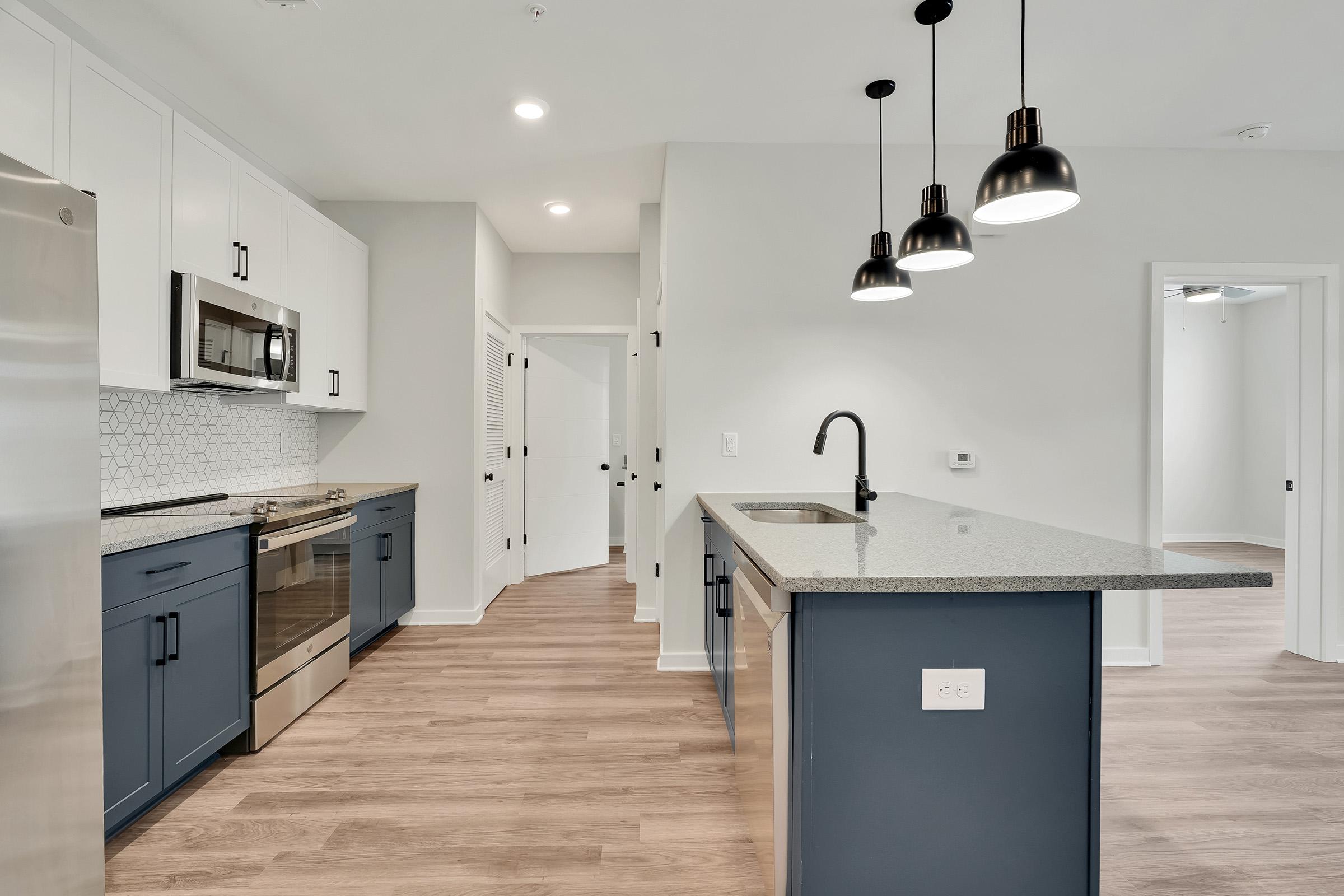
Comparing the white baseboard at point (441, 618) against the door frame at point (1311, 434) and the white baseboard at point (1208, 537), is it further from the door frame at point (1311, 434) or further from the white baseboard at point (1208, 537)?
the white baseboard at point (1208, 537)

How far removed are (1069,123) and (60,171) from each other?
3.94 m

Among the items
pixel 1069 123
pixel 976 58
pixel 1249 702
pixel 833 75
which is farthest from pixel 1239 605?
pixel 833 75

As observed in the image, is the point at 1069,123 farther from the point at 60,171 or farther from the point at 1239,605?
the point at 60,171

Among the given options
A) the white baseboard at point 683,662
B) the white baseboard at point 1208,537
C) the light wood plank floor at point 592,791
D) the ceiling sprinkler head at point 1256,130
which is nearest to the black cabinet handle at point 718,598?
the light wood plank floor at point 592,791

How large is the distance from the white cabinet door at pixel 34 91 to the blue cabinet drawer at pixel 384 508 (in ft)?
5.90

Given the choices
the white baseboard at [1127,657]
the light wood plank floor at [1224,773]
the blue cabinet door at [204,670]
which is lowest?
the light wood plank floor at [1224,773]

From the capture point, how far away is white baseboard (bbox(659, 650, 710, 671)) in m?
3.18

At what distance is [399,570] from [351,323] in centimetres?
149

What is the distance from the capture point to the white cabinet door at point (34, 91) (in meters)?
1.71

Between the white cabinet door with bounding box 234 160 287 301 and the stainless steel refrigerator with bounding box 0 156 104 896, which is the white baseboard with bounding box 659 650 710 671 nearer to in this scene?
the stainless steel refrigerator with bounding box 0 156 104 896

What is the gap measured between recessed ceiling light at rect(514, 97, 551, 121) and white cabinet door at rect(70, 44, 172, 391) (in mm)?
1298

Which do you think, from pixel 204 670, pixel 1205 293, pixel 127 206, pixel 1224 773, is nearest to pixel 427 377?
pixel 127 206

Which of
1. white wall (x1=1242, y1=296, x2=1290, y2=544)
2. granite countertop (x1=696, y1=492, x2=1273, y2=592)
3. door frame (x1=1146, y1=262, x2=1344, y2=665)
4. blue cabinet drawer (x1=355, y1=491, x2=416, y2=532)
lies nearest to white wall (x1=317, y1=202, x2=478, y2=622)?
blue cabinet drawer (x1=355, y1=491, x2=416, y2=532)

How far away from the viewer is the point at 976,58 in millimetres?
2484
